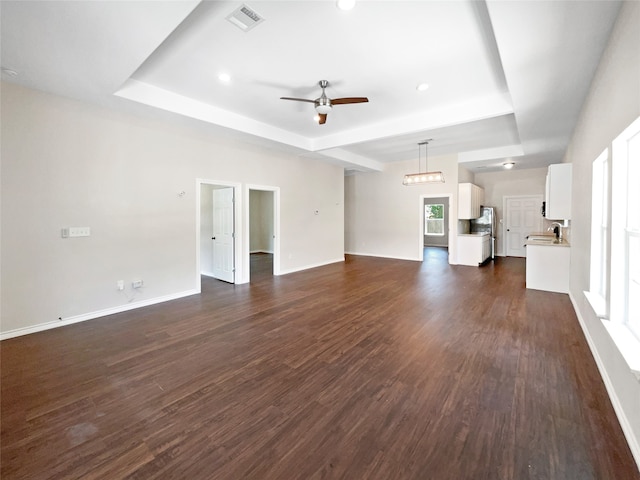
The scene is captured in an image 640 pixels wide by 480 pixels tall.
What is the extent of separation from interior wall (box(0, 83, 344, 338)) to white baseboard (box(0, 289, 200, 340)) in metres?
0.01

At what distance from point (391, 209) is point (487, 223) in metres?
3.12

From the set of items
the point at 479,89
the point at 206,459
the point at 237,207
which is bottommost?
the point at 206,459

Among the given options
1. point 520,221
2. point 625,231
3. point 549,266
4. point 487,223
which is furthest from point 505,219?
point 625,231

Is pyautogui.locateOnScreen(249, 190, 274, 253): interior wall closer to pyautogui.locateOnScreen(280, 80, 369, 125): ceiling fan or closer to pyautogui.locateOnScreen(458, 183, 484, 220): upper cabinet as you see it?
pyautogui.locateOnScreen(458, 183, 484, 220): upper cabinet

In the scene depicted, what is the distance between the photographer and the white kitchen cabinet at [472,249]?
765 cm

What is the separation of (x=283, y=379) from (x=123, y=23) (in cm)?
315

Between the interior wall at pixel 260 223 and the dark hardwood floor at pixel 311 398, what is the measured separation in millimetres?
6450

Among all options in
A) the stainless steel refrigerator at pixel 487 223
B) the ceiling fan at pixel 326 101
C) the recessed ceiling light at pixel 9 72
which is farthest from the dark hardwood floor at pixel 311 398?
the stainless steel refrigerator at pixel 487 223

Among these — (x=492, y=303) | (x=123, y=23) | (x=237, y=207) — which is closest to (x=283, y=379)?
A: (x=123, y=23)

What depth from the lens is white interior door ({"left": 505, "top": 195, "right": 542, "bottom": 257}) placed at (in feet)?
28.8

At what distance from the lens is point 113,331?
3.47 m

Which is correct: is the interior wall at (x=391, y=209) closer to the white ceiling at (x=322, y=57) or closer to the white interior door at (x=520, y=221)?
the white interior door at (x=520, y=221)

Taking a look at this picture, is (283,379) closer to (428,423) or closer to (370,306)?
(428,423)

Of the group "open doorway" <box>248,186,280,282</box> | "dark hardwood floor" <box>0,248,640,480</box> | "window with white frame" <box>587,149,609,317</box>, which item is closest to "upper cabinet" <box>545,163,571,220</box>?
"dark hardwood floor" <box>0,248,640,480</box>
